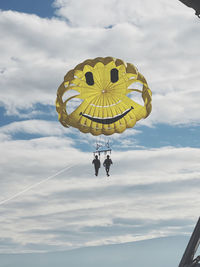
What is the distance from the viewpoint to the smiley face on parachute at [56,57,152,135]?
1107 inches

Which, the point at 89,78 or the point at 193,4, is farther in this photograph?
the point at 89,78

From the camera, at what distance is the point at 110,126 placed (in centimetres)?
2936

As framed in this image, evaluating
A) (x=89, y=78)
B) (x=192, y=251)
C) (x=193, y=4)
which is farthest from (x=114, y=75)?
(x=192, y=251)

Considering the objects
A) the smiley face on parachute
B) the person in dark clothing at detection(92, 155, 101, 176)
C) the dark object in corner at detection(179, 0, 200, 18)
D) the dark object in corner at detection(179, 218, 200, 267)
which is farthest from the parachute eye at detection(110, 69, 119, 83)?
the dark object in corner at detection(179, 218, 200, 267)

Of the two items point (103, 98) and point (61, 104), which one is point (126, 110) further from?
point (61, 104)

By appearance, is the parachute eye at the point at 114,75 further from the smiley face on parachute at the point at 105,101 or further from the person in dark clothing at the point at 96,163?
the person in dark clothing at the point at 96,163

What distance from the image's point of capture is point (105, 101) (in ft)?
95.9

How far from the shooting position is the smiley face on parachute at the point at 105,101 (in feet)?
92.2

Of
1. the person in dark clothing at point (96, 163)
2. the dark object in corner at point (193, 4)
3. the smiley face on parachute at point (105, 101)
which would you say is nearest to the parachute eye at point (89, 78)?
the smiley face on parachute at point (105, 101)

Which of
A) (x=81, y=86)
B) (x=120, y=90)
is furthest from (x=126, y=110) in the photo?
(x=81, y=86)

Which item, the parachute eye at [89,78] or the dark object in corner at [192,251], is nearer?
the dark object in corner at [192,251]

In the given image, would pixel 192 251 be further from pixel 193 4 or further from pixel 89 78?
pixel 89 78

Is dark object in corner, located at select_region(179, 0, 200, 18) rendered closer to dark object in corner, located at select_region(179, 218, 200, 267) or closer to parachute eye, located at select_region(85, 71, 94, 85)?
parachute eye, located at select_region(85, 71, 94, 85)

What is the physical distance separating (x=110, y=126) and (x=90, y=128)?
1.42 m
